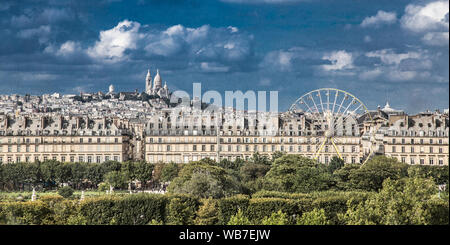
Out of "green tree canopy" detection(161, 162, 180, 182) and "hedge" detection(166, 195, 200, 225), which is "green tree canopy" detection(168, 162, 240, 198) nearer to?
"hedge" detection(166, 195, 200, 225)

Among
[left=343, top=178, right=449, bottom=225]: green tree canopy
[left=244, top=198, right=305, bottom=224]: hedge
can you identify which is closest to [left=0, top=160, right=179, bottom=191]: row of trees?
[left=244, top=198, right=305, bottom=224]: hedge

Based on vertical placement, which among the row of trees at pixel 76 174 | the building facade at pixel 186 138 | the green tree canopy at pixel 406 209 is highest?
the building facade at pixel 186 138

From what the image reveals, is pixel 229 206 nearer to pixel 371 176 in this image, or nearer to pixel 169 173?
pixel 371 176

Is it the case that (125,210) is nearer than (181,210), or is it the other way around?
(181,210)

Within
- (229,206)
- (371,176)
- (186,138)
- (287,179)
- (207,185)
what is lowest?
(229,206)

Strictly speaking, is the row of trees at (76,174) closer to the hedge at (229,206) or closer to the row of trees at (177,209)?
the row of trees at (177,209)

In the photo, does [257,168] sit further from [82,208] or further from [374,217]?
[374,217]

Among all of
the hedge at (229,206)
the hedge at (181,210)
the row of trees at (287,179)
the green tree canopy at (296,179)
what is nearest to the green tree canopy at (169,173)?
the row of trees at (287,179)

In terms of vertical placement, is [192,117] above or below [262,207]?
above

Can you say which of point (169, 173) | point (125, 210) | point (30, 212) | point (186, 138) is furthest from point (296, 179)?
point (186, 138)

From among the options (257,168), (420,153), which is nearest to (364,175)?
(257,168)
